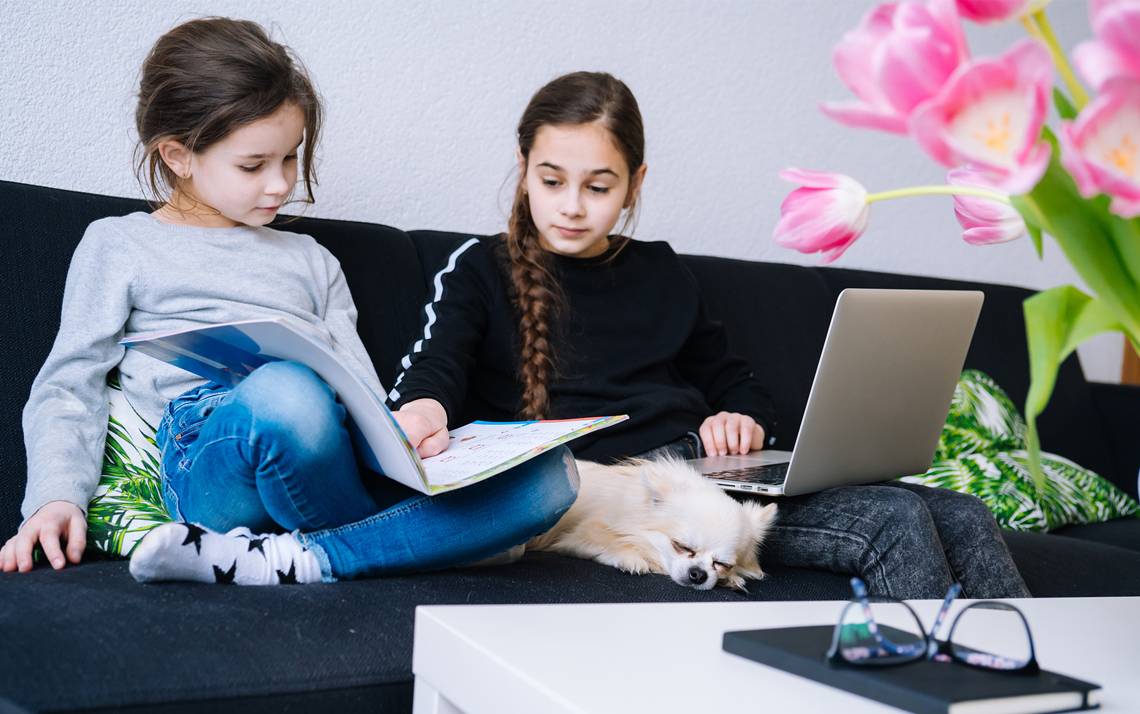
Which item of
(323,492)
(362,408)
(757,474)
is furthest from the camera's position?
(757,474)

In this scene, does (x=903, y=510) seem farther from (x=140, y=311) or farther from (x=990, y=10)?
(x=140, y=311)

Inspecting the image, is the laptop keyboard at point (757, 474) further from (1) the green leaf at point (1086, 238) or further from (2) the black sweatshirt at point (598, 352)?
(1) the green leaf at point (1086, 238)

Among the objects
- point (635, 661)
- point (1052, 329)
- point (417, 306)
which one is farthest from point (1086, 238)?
point (417, 306)

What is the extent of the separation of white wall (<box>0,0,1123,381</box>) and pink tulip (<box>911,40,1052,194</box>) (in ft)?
5.64

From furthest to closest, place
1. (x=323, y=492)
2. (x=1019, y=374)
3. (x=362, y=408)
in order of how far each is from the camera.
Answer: (x=1019, y=374)
(x=323, y=492)
(x=362, y=408)

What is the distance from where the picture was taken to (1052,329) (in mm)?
654

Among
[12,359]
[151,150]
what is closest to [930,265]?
[151,150]

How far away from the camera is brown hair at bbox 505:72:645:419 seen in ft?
5.99

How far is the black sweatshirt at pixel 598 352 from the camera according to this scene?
1808 mm

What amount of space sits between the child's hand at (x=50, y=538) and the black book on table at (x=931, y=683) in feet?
2.76

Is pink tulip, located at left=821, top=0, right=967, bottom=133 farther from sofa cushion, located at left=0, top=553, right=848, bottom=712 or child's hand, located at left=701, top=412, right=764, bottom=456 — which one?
child's hand, located at left=701, top=412, right=764, bottom=456

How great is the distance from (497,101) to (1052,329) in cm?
185

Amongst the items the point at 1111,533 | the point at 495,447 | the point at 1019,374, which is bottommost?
the point at 1111,533

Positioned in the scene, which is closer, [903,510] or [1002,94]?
[1002,94]
